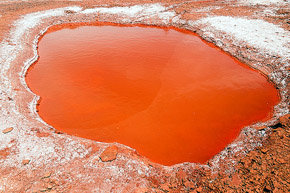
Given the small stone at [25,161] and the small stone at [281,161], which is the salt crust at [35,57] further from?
the small stone at [281,161]

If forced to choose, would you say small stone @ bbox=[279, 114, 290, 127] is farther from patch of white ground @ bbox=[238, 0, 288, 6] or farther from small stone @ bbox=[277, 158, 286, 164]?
patch of white ground @ bbox=[238, 0, 288, 6]

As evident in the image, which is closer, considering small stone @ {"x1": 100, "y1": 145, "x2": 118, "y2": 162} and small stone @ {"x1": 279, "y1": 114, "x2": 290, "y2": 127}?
small stone @ {"x1": 100, "y1": 145, "x2": 118, "y2": 162}

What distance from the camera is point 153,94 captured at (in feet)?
45.6

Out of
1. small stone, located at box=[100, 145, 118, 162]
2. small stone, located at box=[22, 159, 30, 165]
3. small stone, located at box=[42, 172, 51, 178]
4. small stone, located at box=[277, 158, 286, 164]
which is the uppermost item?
small stone, located at box=[22, 159, 30, 165]

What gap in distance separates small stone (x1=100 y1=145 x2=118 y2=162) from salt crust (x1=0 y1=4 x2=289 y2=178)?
609 mm

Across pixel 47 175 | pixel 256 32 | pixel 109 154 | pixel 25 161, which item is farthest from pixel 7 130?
pixel 256 32

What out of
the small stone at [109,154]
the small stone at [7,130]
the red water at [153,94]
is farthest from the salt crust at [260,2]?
the small stone at [7,130]

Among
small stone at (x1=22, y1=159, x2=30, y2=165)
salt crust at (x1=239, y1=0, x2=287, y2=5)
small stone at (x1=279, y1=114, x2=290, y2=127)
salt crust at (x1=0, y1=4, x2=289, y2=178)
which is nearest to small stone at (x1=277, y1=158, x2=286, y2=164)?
salt crust at (x1=0, y1=4, x2=289, y2=178)

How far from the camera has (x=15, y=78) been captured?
50.0ft

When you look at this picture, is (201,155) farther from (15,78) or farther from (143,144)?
(15,78)

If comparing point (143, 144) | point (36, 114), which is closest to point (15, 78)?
point (36, 114)

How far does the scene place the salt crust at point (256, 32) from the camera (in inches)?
702

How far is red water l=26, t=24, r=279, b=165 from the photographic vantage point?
35.6 ft

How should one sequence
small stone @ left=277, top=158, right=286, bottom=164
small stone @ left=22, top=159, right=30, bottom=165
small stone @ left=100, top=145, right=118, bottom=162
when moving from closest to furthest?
small stone @ left=277, top=158, right=286, bottom=164 < small stone @ left=22, top=159, right=30, bottom=165 < small stone @ left=100, top=145, right=118, bottom=162
